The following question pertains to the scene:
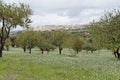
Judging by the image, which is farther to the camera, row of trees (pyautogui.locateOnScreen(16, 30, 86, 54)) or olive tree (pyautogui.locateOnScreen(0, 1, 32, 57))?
row of trees (pyautogui.locateOnScreen(16, 30, 86, 54))

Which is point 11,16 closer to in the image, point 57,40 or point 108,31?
point 108,31

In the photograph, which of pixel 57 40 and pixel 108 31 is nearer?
pixel 108 31

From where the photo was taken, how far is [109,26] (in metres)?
57.5

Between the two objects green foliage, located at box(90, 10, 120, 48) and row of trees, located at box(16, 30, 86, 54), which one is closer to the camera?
green foliage, located at box(90, 10, 120, 48)

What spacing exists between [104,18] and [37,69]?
30.1 meters

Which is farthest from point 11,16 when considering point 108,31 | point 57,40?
point 57,40

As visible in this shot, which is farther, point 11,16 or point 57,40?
point 57,40

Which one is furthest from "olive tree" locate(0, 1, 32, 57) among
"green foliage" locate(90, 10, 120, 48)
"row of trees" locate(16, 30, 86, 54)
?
"row of trees" locate(16, 30, 86, 54)

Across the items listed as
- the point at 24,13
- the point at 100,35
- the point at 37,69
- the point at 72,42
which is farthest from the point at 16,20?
the point at 72,42

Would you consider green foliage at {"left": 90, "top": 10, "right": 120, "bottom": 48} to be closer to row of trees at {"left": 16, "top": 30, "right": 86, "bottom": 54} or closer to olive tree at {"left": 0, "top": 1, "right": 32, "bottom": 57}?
olive tree at {"left": 0, "top": 1, "right": 32, "bottom": 57}

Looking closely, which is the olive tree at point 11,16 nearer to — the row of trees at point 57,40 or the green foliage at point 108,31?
the green foliage at point 108,31

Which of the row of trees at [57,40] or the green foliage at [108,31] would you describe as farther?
the row of trees at [57,40]

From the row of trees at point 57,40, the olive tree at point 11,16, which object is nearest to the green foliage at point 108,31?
the olive tree at point 11,16

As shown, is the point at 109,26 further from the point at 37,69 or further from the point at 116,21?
the point at 37,69
